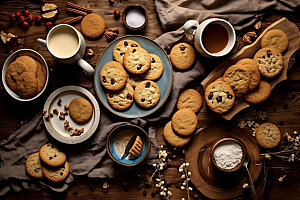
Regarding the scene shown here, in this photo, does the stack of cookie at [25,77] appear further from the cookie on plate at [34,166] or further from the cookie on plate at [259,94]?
the cookie on plate at [259,94]

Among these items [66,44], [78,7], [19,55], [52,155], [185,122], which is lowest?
[52,155]

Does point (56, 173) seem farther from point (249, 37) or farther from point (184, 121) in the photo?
point (249, 37)

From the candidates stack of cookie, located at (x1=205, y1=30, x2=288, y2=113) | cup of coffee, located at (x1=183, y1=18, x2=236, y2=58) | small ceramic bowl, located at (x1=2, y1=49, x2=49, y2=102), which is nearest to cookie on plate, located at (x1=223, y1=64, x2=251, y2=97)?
stack of cookie, located at (x1=205, y1=30, x2=288, y2=113)

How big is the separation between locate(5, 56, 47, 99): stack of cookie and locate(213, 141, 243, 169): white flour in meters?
1.20

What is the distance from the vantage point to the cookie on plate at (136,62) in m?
1.87

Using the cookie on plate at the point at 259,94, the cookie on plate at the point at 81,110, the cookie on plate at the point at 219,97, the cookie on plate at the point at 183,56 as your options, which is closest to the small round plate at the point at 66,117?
the cookie on plate at the point at 81,110

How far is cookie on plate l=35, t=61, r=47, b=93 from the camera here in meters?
1.87

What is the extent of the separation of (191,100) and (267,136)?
0.55 m

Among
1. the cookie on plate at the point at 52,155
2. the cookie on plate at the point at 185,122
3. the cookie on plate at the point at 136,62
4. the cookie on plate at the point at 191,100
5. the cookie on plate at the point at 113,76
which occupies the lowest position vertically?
the cookie on plate at the point at 52,155

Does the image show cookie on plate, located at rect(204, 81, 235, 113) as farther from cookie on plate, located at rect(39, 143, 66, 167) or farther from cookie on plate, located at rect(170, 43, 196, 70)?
cookie on plate, located at rect(39, 143, 66, 167)

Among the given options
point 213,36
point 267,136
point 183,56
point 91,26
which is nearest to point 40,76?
point 91,26

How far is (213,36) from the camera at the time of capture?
6.12ft

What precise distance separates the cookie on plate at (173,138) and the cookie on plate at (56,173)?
0.68 metres

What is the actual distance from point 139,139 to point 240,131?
0.67 meters
